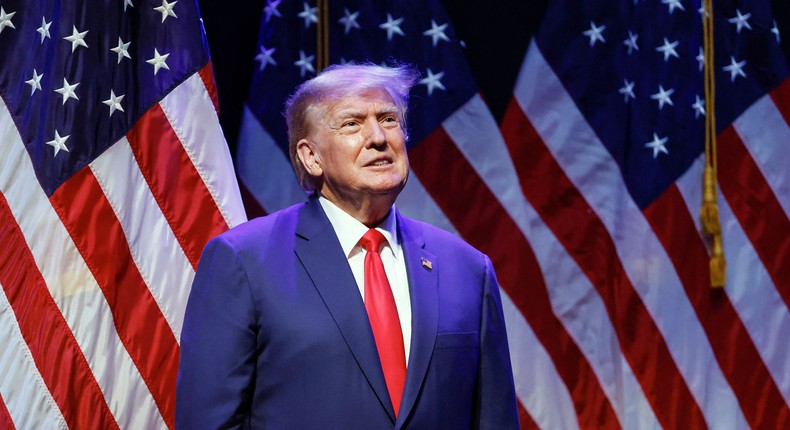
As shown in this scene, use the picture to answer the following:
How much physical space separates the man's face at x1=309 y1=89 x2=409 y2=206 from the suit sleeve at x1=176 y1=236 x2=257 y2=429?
0.84 feet

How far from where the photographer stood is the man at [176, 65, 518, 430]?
1.78 metres

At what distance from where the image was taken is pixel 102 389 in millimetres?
2402

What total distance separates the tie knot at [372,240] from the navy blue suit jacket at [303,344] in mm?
57

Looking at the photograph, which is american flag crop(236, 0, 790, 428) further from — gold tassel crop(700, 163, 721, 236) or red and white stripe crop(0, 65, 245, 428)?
red and white stripe crop(0, 65, 245, 428)

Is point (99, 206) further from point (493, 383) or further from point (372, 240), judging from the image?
point (493, 383)

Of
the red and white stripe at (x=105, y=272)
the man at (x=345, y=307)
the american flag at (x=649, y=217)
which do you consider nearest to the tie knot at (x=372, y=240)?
the man at (x=345, y=307)

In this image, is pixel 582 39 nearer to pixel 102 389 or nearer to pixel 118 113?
pixel 118 113

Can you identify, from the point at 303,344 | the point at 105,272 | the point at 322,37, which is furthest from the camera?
the point at 322,37

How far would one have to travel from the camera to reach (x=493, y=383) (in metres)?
1.98

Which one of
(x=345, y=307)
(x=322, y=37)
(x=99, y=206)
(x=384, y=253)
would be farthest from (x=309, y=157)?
(x=322, y=37)

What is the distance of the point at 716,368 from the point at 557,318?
0.56m

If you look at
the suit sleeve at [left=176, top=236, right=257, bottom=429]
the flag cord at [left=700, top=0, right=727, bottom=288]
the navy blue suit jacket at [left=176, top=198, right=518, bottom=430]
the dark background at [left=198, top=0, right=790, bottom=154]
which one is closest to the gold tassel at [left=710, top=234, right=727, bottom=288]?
the flag cord at [left=700, top=0, right=727, bottom=288]

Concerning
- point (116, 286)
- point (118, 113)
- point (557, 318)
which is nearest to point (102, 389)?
point (116, 286)

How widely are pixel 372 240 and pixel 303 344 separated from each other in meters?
0.26
